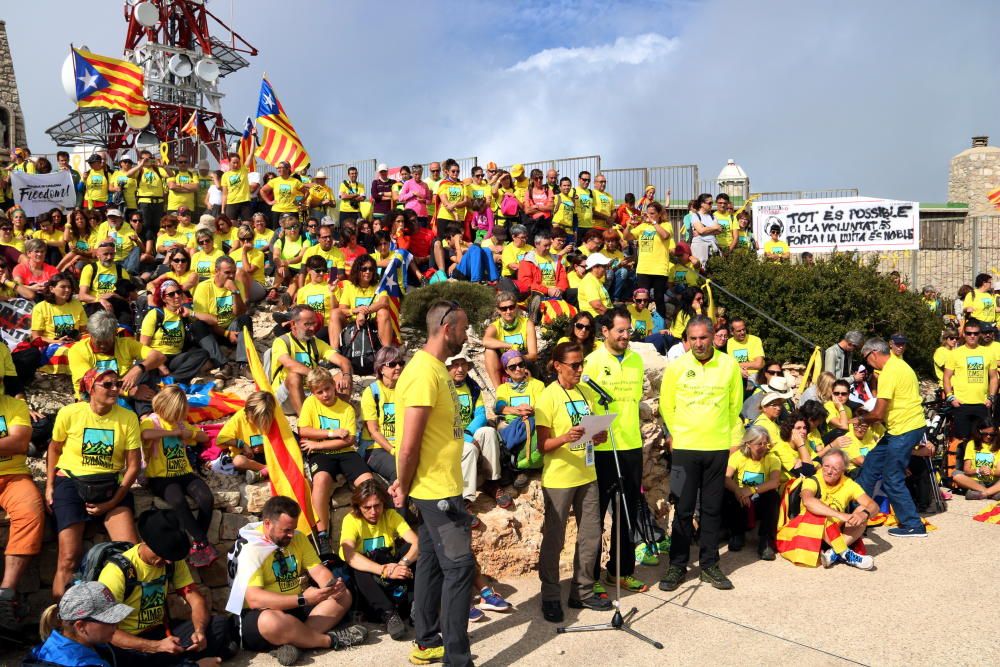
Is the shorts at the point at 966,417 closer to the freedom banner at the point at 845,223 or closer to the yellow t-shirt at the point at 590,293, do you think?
the yellow t-shirt at the point at 590,293

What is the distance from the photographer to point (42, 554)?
5.90m

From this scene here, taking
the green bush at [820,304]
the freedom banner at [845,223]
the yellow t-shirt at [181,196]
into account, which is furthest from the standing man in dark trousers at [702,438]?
the freedom banner at [845,223]

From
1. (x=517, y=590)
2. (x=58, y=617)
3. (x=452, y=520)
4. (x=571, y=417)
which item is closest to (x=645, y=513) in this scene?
(x=517, y=590)

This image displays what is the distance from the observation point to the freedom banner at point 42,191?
1385cm

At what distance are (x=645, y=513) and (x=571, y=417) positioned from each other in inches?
67.7

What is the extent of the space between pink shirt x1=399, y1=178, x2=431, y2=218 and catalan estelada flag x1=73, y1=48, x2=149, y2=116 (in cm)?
697

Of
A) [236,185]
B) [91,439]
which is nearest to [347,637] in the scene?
[91,439]

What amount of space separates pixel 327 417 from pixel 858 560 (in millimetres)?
4509

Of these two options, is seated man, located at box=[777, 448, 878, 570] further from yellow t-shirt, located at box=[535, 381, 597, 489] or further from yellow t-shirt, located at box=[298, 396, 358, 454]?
yellow t-shirt, located at box=[298, 396, 358, 454]

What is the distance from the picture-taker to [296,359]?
7.86 m

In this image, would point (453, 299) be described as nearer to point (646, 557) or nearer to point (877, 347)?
point (646, 557)

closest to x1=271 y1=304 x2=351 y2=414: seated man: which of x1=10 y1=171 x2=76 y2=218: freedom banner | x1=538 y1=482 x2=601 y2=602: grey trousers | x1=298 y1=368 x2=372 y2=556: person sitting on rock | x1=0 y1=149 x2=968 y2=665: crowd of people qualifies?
x1=0 y1=149 x2=968 y2=665: crowd of people

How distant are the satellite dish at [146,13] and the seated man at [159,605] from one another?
119ft

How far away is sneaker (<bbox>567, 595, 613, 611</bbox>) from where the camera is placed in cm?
587
